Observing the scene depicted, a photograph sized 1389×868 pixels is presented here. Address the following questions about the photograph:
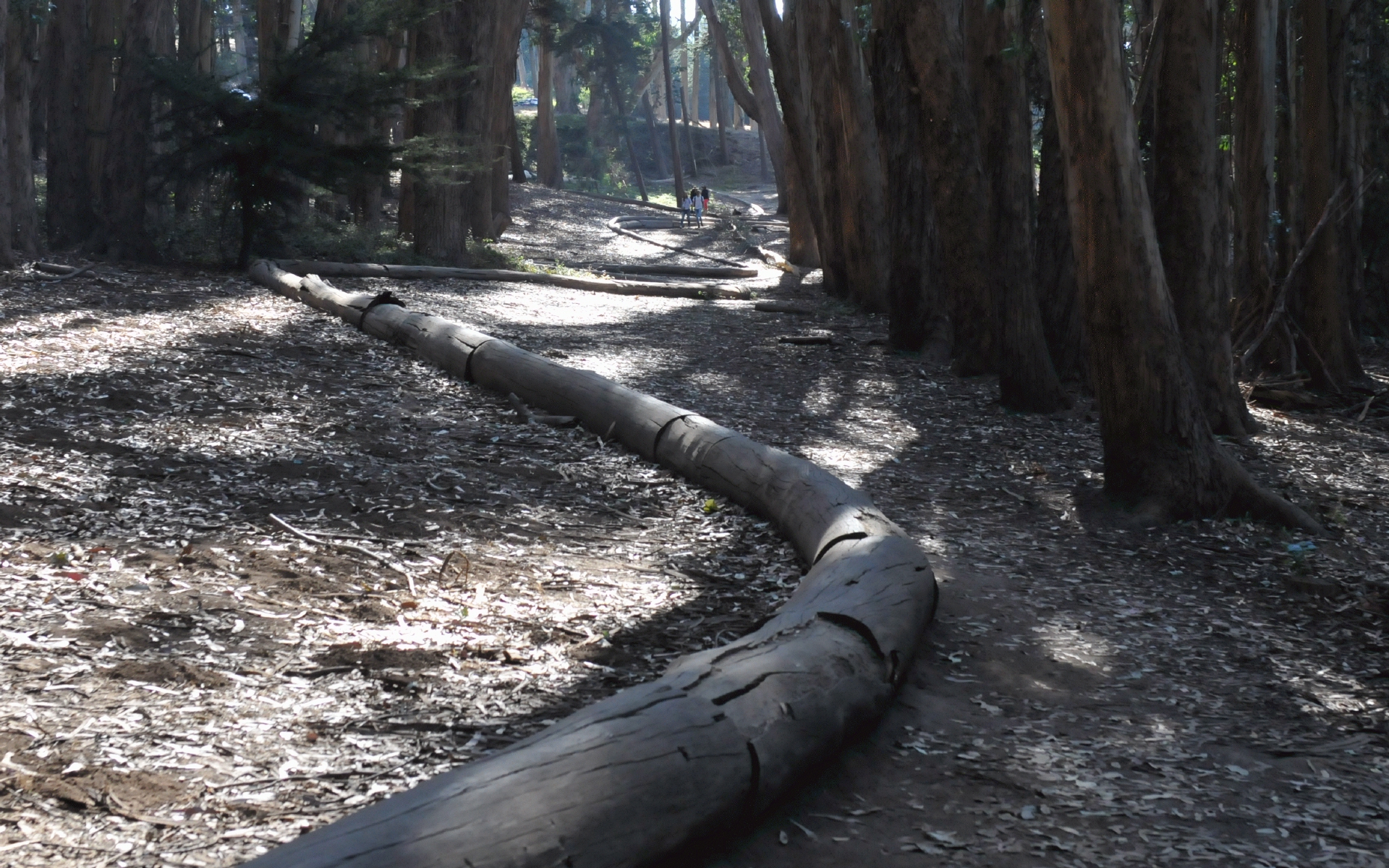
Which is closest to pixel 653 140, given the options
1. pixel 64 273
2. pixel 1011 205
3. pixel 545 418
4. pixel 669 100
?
pixel 669 100

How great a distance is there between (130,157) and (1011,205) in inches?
423

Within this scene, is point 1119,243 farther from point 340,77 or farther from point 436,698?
point 340,77

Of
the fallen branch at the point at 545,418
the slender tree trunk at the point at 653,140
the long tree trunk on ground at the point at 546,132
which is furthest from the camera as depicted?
the slender tree trunk at the point at 653,140

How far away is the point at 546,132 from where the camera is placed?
40.1m

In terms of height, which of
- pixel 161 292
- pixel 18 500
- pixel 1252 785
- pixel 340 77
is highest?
pixel 340 77

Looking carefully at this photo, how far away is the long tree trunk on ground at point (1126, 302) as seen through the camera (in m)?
6.41

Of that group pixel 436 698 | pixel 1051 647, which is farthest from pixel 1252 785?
pixel 436 698

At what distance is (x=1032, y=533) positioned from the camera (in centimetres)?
640

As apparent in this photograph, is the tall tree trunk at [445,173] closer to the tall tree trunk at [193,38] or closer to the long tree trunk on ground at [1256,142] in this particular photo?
the tall tree trunk at [193,38]

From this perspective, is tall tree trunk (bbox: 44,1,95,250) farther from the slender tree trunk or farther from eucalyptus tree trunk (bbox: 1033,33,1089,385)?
the slender tree trunk

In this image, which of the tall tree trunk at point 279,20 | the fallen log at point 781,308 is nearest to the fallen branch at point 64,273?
the tall tree trunk at point 279,20

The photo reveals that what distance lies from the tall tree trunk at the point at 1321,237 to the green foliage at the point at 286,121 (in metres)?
10.0

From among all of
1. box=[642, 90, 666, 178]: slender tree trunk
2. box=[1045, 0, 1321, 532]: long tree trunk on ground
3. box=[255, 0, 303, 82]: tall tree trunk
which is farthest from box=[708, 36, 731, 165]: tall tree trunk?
box=[1045, 0, 1321, 532]: long tree trunk on ground

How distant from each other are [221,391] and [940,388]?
5.89 meters
